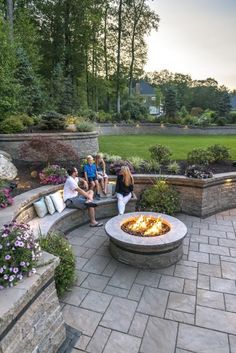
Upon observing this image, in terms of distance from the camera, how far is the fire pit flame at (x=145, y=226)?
4445 millimetres

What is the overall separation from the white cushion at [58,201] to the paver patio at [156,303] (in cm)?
81

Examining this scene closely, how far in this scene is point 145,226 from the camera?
4.68m

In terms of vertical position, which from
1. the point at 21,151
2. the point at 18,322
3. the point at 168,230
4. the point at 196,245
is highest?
the point at 21,151

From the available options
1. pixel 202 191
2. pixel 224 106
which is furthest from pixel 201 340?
pixel 224 106

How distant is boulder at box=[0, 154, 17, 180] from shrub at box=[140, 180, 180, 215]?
11.3 feet

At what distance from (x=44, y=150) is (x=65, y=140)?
1389mm

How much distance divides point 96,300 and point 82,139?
6.06 meters

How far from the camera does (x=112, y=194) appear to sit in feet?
21.2

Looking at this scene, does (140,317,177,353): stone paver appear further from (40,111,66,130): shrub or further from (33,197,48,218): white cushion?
(40,111,66,130): shrub

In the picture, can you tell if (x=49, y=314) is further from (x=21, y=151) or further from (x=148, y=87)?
(x=148, y=87)

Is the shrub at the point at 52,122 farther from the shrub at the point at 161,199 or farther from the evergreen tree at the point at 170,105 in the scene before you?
the evergreen tree at the point at 170,105

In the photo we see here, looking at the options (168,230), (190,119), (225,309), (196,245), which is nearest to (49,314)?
(225,309)

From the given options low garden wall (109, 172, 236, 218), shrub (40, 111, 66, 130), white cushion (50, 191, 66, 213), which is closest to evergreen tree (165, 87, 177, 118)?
shrub (40, 111, 66, 130)

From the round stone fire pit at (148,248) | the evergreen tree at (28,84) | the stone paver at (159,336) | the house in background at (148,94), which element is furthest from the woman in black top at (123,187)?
the house in background at (148,94)
